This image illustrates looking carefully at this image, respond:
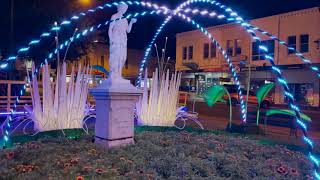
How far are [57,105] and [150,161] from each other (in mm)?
3597

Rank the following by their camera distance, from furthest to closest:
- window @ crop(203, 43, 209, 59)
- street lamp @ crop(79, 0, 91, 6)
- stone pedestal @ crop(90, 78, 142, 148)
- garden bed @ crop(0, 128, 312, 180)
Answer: window @ crop(203, 43, 209, 59), street lamp @ crop(79, 0, 91, 6), stone pedestal @ crop(90, 78, 142, 148), garden bed @ crop(0, 128, 312, 180)

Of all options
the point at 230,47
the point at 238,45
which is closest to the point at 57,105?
the point at 238,45

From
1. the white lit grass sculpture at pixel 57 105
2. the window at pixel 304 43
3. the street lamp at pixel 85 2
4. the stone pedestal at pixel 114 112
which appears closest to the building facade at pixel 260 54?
the window at pixel 304 43

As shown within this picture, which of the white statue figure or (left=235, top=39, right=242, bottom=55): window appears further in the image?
(left=235, top=39, right=242, bottom=55): window

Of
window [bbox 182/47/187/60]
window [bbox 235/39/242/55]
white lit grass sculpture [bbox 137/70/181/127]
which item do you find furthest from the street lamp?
window [bbox 182/47/187/60]

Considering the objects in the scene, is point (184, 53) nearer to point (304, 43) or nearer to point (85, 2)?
point (304, 43)

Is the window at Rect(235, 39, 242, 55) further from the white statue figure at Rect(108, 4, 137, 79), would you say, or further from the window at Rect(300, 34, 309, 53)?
the white statue figure at Rect(108, 4, 137, 79)

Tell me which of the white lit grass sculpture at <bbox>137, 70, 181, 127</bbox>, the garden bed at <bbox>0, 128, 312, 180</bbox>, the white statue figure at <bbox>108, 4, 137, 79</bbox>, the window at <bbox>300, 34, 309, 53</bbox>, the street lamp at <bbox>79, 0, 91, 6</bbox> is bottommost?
the garden bed at <bbox>0, 128, 312, 180</bbox>

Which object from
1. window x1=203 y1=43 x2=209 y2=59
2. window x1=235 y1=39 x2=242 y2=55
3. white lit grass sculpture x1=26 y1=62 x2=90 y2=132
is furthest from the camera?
window x1=203 y1=43 x2=209 y2=59

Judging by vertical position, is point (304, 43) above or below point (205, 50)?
below

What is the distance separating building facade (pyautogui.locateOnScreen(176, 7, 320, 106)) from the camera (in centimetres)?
2742

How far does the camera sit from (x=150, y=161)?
560 centimetres

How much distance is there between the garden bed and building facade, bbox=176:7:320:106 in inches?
670

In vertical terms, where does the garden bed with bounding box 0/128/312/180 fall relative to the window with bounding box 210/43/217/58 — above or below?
below
